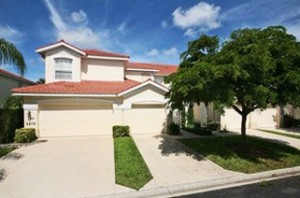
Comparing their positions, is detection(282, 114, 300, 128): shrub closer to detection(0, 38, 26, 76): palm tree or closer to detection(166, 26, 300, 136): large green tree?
detection(166, 26, 300, 136): large green tree

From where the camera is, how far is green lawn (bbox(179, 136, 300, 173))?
360 inches

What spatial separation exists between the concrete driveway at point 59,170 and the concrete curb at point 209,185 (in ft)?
3.49

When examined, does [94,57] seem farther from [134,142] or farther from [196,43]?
[196,43]

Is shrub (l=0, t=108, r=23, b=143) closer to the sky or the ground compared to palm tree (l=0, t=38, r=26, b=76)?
closer to the ground

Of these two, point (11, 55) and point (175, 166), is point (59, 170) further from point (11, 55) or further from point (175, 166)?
point (11, 55)

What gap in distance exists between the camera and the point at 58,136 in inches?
606

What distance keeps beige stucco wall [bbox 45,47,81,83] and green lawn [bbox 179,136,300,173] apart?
10.4 metres

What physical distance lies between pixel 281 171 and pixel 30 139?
13468 millimetres

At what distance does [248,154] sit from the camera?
10.7 m

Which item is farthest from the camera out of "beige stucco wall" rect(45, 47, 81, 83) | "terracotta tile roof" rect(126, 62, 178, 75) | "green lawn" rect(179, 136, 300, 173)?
"terracotta tile roof" rect(126, 62, 178, 75)

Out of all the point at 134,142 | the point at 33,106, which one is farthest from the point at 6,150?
the point at 134,142

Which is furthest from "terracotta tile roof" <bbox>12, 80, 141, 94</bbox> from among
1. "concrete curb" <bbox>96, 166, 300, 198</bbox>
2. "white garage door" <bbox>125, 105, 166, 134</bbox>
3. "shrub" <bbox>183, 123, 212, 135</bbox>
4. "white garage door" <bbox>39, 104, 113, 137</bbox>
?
"concrete curb" <bbox>96, 166, 300, 198</bbox>

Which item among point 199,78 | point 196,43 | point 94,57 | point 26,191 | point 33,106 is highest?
point 94,57

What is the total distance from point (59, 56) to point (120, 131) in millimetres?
8224
